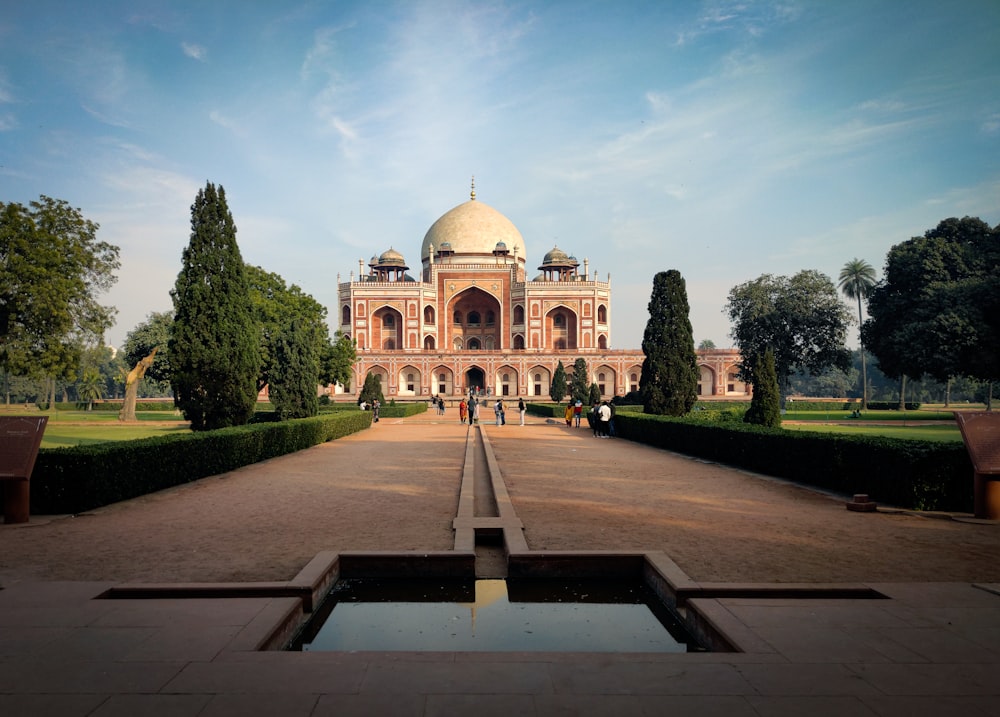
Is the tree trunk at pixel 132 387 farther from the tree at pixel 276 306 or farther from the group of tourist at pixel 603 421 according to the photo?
the group of tourist at pixel 603 421

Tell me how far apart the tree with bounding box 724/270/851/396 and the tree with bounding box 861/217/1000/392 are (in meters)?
3.85

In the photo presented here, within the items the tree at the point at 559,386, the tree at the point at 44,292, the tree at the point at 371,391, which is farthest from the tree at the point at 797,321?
the tree at the point at 44,292

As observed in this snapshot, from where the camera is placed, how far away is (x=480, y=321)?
61.9 m

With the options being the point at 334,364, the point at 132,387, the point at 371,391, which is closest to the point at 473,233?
the point at 371,391

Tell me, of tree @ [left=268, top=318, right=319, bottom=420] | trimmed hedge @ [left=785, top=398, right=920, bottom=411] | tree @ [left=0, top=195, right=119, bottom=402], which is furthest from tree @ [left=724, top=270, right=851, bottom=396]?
tree @ [left=0, top=195, right=119, bottom=402]

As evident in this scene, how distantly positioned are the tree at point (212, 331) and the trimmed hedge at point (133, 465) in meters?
1.38

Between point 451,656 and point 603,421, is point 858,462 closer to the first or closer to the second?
point 451,656

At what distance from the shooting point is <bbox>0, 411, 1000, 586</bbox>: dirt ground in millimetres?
5242

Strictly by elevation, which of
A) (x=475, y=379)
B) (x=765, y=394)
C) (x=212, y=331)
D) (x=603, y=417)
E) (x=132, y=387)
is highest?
(x=212, y=331)

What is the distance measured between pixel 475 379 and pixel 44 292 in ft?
118

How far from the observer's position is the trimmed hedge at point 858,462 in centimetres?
762

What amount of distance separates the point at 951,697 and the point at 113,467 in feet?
28.0

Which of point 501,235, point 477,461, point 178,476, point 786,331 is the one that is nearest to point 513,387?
point 501,235

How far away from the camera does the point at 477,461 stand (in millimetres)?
13570
